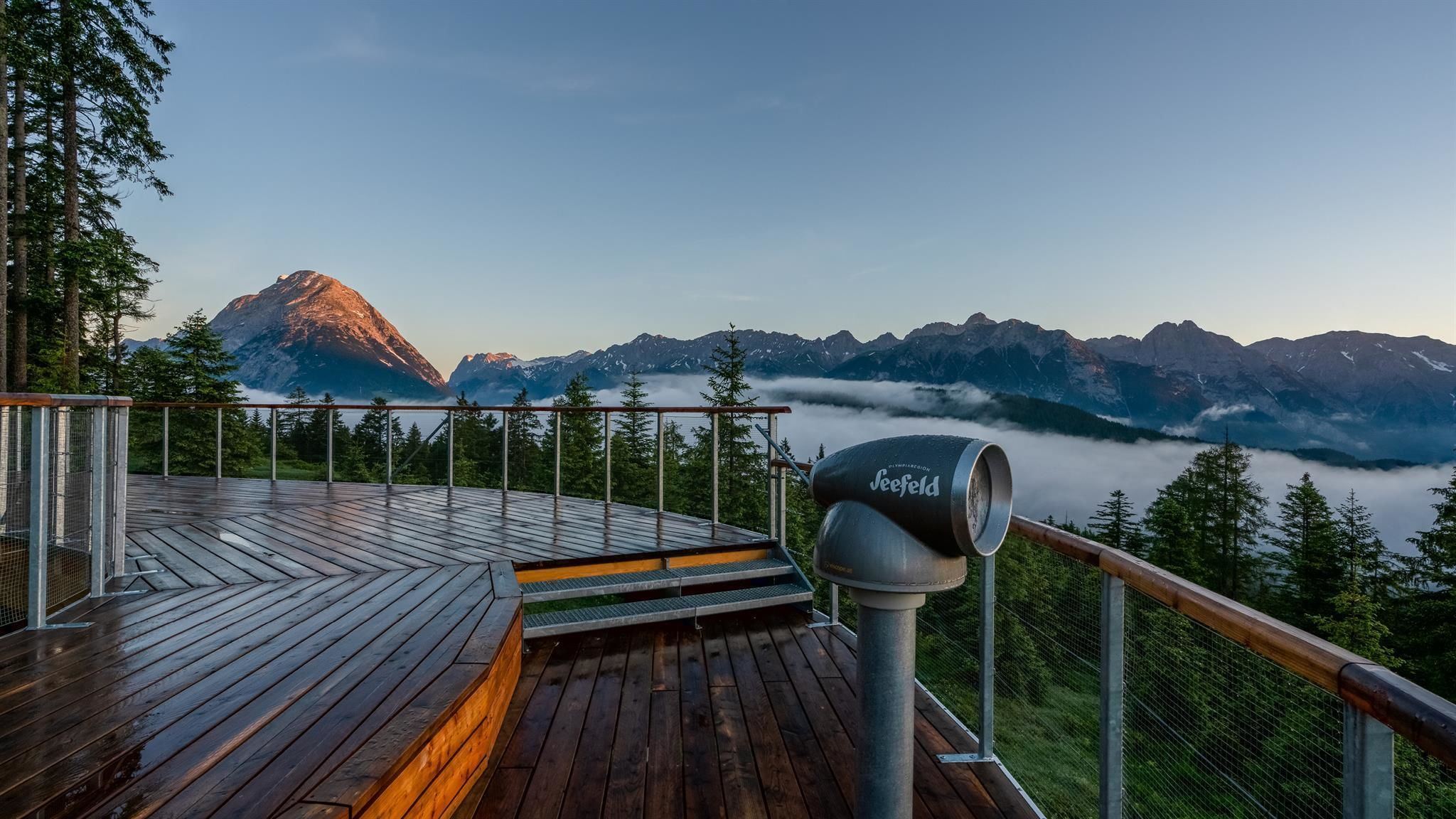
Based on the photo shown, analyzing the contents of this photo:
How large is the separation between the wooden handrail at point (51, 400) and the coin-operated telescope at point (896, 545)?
3.04 meters

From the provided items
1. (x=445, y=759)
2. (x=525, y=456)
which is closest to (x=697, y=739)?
(x=445, y=759)

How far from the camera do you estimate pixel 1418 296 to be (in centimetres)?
3266

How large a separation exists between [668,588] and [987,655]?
7.04 ft

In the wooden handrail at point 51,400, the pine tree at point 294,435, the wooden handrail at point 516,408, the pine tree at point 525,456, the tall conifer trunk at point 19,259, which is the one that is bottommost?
the pine tree at point 525,456

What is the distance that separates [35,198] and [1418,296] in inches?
2221

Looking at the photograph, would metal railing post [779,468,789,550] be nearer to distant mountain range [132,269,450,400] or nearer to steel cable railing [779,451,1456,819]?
steel cable railing [779,451,1456,819]

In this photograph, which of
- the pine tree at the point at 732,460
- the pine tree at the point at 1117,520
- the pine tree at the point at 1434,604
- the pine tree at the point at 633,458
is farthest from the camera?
the pine tree at the point at 1117,520

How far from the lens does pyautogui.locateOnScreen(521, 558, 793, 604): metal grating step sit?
357 cm

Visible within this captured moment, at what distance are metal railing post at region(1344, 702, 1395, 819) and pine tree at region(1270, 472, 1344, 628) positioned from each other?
3724 cm

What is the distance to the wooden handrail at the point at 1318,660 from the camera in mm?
729

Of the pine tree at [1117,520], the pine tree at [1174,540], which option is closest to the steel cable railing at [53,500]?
the pine tree at [1174,540]

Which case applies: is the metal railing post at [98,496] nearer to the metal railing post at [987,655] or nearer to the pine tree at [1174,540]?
the metal railing post at [987,655]

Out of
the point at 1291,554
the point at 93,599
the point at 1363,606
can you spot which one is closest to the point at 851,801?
the point at 93,599

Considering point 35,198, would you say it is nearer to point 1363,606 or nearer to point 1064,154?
point 1064,154
